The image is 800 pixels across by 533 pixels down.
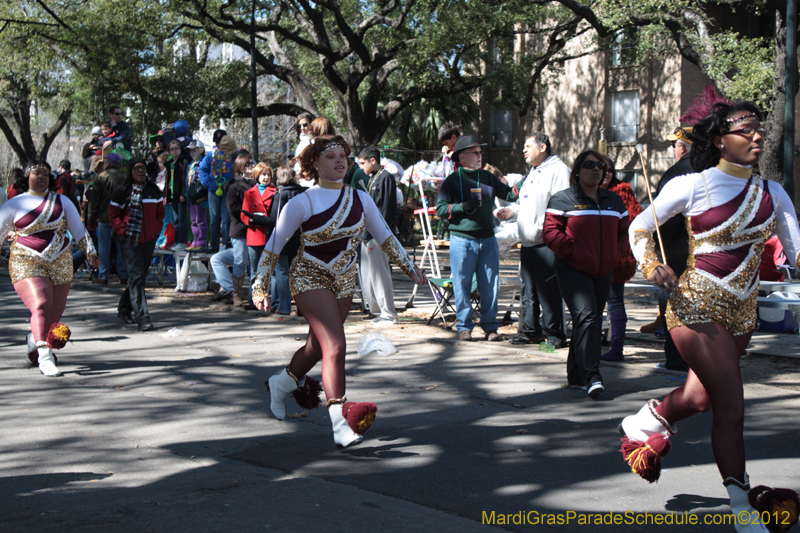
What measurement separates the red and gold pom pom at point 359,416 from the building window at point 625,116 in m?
33.8

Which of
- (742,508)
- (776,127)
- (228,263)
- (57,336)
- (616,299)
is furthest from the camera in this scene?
(776,127)

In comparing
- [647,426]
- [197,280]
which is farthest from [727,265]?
[197,280]

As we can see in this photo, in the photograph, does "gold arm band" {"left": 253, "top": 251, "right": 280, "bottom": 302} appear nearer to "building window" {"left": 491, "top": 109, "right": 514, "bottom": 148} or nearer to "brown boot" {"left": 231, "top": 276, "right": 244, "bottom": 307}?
"brown boot" {"left": 231, "top": 276, "right": 244, "bottom": 307}

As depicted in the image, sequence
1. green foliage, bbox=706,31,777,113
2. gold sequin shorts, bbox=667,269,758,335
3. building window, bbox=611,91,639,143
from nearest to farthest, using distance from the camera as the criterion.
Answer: gold sequin shorts, bbox=667,269,758,335 → green foliage, bbox=706,31,777,113 → building window, bbox=611,91,639,143

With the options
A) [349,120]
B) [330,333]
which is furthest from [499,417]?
[349,120]

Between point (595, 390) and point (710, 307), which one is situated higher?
point (710, 307)

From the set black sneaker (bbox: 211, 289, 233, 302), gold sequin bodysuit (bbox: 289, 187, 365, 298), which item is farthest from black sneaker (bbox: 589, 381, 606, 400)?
black sneaker (bbox: 211, 289, 233, 302)

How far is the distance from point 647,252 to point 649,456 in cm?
99

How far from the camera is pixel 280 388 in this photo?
5660 mm

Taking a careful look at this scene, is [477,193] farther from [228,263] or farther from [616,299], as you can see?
[228,263]

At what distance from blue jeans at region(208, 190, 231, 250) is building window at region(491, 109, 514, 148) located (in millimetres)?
29844

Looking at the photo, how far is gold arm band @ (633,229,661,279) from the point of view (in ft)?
13.2

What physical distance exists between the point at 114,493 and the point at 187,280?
9.31m

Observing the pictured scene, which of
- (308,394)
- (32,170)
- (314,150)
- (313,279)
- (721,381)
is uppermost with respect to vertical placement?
(32,170)
